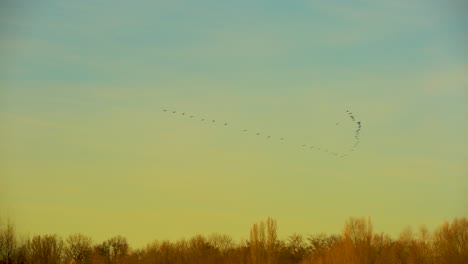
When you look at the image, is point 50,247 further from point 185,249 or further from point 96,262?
point 185,249

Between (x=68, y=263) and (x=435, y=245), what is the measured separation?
31745 mm

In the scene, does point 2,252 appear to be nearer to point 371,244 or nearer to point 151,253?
point 151,253

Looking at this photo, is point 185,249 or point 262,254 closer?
point 262,254

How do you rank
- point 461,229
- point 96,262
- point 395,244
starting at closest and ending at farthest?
point 96,262, point 395,244, point 461,229

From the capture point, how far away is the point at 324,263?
57.3 metres

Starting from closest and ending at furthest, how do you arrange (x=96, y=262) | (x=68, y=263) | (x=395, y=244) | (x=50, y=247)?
(x=50, y=247) < (x=68, y=263) < (x=96, y=262) < (x=395, y=244)

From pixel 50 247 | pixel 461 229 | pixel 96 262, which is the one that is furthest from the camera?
pixel 461 229

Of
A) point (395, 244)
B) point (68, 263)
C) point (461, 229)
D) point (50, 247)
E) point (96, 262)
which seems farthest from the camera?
point (461, 229)

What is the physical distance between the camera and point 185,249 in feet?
233

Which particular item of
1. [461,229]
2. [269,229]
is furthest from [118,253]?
[461,229]

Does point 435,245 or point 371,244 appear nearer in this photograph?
point 371,244

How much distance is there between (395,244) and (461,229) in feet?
28.4

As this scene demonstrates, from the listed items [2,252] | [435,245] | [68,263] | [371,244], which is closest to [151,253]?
[68,263]

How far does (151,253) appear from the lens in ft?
218
